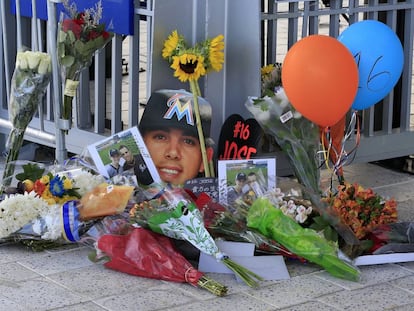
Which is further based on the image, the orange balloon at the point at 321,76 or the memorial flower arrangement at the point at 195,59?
the memorial flower arrangement at the point at 195,59

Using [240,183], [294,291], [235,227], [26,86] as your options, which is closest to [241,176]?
[240,183]

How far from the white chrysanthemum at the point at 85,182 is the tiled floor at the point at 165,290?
0.33 metres

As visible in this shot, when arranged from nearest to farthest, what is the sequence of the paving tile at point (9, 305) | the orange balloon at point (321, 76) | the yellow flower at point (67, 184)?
the paving tile at point (9, 305) → the orange balloon at point (321, 76) → the yellow flower at point (67, 184)

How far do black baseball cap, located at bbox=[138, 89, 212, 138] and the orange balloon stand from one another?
0.61m

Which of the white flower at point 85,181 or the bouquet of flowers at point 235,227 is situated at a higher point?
the white flower at point 85,181

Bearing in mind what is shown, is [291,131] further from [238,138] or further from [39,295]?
[39,295]

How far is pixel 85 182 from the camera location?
191 inches

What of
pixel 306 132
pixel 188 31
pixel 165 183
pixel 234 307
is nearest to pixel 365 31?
pixel 306 132

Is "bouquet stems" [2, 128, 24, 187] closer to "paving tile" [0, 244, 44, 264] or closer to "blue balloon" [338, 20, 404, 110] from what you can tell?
"paving tile" [0, 244, 44, 264]

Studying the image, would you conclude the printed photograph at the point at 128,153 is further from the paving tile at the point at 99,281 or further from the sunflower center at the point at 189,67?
the paving tile at the point at 99,281

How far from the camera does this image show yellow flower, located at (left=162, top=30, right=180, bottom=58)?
4934mm

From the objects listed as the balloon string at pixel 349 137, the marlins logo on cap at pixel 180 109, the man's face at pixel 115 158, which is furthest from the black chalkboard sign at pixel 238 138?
the man's face at pixel 115 158

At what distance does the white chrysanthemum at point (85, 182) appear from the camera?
4812 mm

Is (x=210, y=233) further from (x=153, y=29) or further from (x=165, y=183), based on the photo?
(x=153, y=29)
